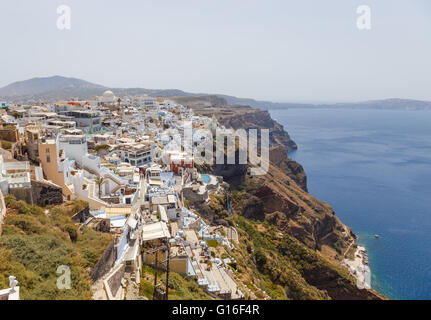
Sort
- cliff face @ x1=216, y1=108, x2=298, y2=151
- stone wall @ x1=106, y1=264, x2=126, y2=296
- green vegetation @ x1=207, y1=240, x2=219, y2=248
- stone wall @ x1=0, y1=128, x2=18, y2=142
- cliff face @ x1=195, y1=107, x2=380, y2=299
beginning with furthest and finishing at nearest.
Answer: cliff face @ x1=216, y1=108, x2=298, y2=151, cliff face @ x1=195, y1=107, x2=380, y2=299, green vegetation @ x1=207, y1=240, x2=219, y2=248, stone wall @ x1=0, y1=128, x2=18, y2=142, stone wall @ x1=106, y1=264, x2=126, y2=296

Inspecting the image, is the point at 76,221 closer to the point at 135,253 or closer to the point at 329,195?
the point at 135,253

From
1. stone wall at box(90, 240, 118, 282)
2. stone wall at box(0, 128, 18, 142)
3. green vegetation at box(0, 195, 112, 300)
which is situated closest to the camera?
green vegetation at box(0, 195, 112, 300)

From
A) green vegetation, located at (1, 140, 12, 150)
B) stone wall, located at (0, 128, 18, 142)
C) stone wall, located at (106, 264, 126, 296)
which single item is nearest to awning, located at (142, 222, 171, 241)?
stone wall, located at (106, 264, 126, 296)

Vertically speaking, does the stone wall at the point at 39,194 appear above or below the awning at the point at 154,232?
above

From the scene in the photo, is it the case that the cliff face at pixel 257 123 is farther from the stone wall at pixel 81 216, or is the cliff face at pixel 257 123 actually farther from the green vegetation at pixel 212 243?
the stone wall at pixel 81 216

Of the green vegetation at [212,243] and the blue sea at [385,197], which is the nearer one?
the green vegetation at [212,243]

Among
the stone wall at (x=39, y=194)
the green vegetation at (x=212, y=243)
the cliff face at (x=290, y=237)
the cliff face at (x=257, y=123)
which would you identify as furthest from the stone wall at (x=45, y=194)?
the cliff face at (x=257, y=123)

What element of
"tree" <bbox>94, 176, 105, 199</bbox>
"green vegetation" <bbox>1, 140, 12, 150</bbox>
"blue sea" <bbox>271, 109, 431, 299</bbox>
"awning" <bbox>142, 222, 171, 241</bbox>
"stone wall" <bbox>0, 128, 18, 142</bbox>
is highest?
"stone wall" <bbox>0, 128, 18, 142</bbox>

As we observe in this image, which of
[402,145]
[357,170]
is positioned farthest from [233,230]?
[402,145]

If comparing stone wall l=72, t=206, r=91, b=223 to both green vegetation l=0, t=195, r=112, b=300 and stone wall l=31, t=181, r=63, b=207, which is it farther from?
stone wall l=31, t=181, r=63, b=207
